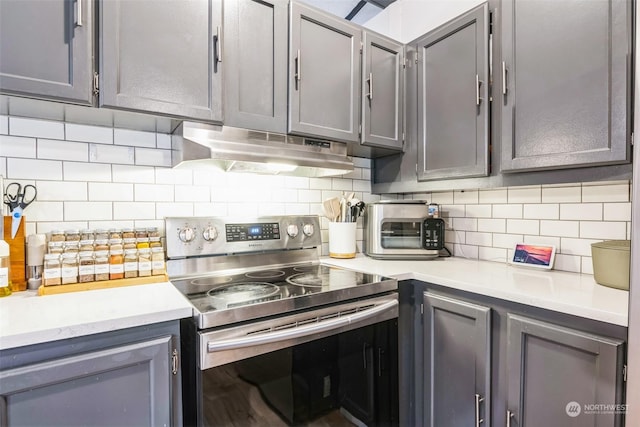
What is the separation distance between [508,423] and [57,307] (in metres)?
1.58

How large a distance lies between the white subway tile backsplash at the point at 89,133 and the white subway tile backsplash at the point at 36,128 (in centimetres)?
3

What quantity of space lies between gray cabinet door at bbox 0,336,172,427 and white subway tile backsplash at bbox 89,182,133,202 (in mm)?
768

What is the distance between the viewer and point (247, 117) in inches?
58.2

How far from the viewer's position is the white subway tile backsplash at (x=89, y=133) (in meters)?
1.39

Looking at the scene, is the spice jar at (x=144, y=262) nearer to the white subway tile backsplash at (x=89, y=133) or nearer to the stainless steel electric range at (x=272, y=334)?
the stainless steel electric range at (x=272, y=334)

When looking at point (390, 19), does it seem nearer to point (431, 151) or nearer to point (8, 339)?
point (431, 151)

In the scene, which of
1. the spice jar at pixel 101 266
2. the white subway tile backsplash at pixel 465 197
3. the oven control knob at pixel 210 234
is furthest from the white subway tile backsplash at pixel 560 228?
the spice jar at pixel 101 266

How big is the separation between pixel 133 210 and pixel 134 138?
32 centimetres

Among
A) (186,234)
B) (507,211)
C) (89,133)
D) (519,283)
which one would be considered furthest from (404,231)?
(89,133)

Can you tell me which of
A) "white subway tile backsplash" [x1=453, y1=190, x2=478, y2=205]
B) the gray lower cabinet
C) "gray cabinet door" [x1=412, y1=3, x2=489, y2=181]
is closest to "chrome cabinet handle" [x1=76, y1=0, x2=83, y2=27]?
the gray lower cabinet

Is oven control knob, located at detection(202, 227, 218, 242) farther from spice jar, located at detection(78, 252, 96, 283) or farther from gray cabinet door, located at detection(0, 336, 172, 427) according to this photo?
gray cabinet door, located at detection(0, 336, 172, 427)

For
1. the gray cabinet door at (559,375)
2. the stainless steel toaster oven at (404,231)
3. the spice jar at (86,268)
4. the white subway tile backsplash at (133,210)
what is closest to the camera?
the gray cabinet door at (559,375)

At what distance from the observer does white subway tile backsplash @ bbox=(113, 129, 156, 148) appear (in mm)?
1486

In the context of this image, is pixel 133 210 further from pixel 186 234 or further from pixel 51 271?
pixel 51 271
